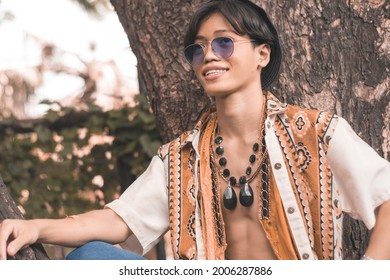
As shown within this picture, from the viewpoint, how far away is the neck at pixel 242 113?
305cm

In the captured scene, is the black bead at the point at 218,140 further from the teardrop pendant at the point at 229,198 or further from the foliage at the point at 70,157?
the foliage at the point at 70,157

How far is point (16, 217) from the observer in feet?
9.00

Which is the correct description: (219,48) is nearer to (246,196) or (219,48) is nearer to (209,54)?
(209,54)

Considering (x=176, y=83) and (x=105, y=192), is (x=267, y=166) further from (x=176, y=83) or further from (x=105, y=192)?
(x=105, y=192)

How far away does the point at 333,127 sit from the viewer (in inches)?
115

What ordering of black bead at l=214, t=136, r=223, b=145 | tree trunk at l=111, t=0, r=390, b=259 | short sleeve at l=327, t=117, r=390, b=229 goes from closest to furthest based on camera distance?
short sleeve at l=327, t=117, r=390, b=229 → black bead at l=214, t=136, r=223, b=145 → tree trunk at l=111, t=0, r=390, b=259

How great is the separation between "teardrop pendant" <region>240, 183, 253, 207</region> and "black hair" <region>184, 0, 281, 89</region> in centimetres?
54

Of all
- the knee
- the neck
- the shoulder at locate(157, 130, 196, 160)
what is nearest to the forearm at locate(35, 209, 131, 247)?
the knee

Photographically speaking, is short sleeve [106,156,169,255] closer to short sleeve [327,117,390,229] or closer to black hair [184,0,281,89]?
black hair [184,0,281,89]

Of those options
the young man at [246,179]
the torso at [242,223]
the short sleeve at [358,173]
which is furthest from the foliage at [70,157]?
the short sleeve at [358,173]

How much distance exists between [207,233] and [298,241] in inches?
13.4

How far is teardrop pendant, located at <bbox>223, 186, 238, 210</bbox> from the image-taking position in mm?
3037

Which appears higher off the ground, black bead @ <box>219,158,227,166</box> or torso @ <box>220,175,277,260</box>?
black bead @ <box>219,158,227,166</box>
